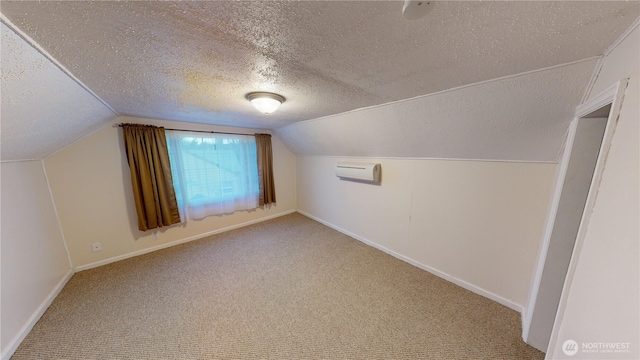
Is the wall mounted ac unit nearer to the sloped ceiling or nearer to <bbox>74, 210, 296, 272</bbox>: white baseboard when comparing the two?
the sloped ceiling

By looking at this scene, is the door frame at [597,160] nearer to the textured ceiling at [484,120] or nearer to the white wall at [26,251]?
the textured ceiling at [484,120]

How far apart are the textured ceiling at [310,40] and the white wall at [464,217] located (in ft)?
3.34

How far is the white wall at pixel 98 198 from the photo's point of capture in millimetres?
2096

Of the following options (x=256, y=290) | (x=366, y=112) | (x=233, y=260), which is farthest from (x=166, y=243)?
(x=366, y=112)

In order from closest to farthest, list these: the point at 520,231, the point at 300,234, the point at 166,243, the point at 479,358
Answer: the point at 479,358 < the point at 520,231 < the point at 166,243 < the point at 300,234

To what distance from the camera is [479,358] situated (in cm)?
133

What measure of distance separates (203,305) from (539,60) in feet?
9.61

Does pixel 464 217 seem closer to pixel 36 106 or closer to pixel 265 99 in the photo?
pixel 265 99

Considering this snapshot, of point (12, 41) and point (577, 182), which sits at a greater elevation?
point (12, 41)

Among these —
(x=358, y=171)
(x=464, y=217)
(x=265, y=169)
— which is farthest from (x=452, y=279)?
(x=265, y=169)

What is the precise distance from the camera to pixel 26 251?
1591 millimetres

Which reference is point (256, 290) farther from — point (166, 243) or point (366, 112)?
point (366, 112)

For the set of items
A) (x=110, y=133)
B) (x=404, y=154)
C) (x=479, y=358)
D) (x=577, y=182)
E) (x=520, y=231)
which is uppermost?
(x=110, y=133)

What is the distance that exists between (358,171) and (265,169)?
5.84 ft
